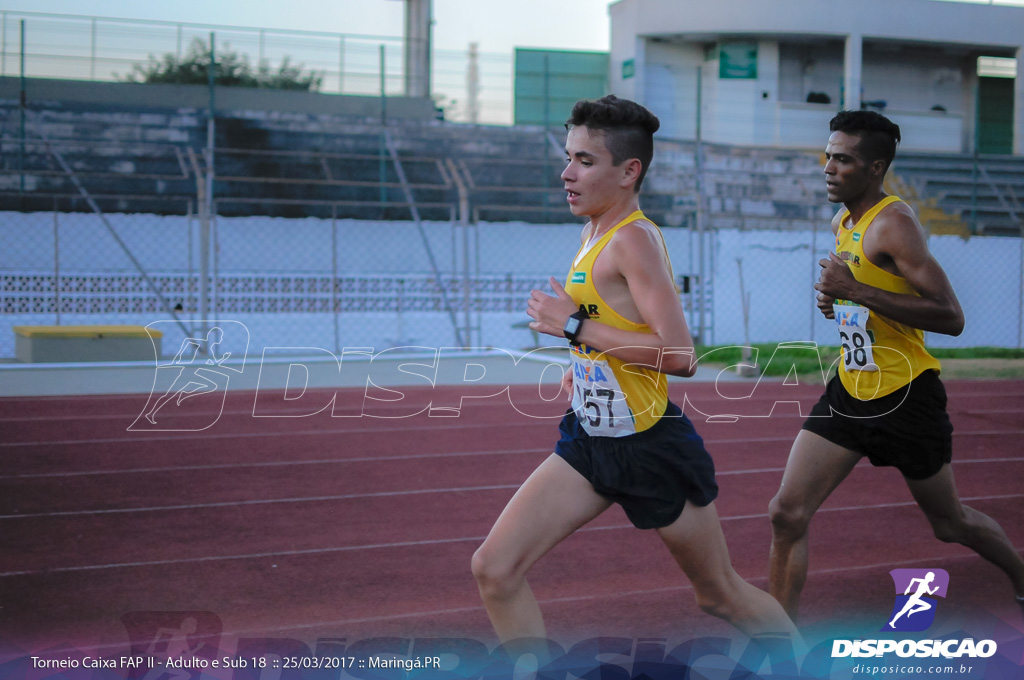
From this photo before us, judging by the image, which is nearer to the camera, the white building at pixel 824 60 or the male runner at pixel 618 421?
the male runner at pixel 618 421

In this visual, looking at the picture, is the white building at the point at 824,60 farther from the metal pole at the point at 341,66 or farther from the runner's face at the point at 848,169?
the runner's face at the point at 848,169

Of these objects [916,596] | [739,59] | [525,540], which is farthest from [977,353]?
[739,59]

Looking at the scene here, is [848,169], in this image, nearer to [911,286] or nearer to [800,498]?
[911,286]

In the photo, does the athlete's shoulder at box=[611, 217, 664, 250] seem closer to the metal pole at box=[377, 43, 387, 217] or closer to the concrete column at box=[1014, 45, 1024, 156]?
the metal pole at box=[377, 43, 387, 217]

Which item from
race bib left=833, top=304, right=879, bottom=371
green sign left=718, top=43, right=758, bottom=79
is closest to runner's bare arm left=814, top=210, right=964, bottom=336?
race bib left=833, top=304, right=879, bottom=371

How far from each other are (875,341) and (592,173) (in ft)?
4.27

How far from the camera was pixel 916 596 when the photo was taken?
4.01 metres

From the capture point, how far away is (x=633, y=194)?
2.82 meters

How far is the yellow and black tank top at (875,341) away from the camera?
11.0ft

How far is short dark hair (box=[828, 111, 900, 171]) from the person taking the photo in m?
3.34

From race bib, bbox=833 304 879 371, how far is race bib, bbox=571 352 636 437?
111 cm

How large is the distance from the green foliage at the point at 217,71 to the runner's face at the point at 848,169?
60.2ft

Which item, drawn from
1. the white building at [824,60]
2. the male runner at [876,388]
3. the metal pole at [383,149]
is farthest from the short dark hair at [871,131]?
the white building at [824,60]

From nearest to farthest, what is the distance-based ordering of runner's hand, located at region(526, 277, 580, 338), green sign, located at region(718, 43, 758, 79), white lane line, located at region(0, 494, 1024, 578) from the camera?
runner's hand, located at region(526, 277, 580, 338), white lane line, located at region(0, 494, 1024, 578), green sign, located at region(718, 43, 758, 79)
